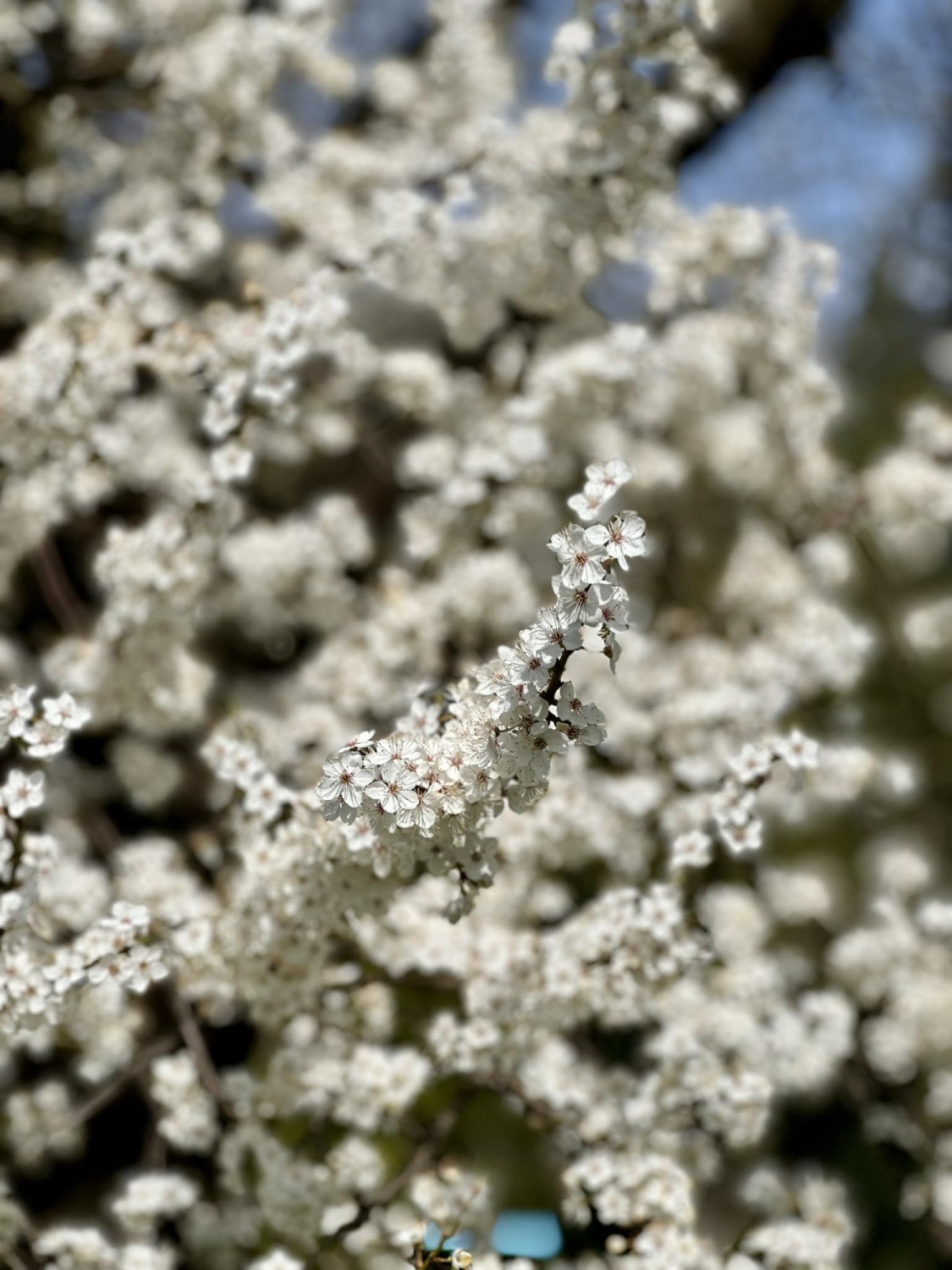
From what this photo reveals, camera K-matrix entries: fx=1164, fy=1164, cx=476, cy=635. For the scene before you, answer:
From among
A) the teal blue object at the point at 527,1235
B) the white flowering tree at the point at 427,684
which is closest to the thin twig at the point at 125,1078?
the white flowering tree at the point at 427,684

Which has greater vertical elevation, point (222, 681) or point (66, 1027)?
point (66, 1027)

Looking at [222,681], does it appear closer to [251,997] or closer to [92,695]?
[92,695]

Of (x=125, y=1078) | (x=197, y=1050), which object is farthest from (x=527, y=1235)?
(x=125, y=1078)

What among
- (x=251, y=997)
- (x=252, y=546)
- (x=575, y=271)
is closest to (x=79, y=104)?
(x=252, y=546)

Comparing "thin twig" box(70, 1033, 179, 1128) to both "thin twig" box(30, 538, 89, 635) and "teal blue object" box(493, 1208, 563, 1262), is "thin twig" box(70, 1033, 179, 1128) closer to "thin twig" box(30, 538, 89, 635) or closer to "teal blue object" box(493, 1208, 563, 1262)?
"teal blue object" box(493, 1208, 563, 1262)

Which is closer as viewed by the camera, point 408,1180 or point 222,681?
point 408,1180
